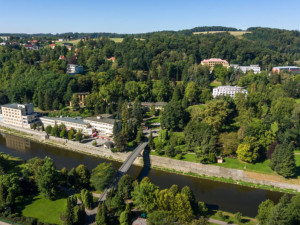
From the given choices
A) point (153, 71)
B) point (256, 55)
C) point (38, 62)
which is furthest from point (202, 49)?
point (38, 62)

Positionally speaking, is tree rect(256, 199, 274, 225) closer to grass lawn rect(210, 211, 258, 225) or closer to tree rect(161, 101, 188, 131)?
grass lawn rect(210, 211, 258, 225)

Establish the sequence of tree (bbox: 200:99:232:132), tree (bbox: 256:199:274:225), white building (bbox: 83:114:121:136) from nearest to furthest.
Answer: tree (bbox: 256:199:274:225)
tree (bbox: 200:99:232:132)
white building (bbox: 83:114:121:136)

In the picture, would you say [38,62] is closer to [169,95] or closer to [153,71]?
[153,71]

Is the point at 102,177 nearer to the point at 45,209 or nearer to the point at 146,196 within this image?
the point at 146,196

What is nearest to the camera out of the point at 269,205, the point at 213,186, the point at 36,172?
the point at 269,205

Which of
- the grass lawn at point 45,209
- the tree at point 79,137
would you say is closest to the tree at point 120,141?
the tree at point 79,137

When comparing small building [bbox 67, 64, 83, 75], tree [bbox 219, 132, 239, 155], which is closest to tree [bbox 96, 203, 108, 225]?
tree [bbox 219, 132, 239, 155]
